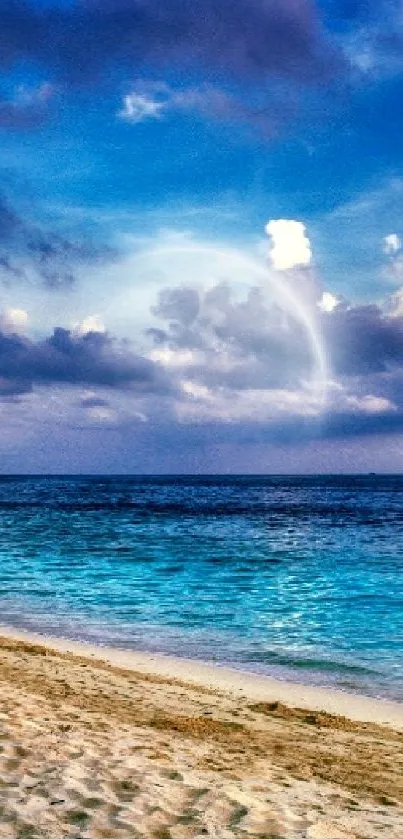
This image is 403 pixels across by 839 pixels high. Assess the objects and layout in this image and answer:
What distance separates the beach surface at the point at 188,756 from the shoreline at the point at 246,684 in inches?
2.3

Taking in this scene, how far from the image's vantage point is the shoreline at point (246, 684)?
13.9 metres

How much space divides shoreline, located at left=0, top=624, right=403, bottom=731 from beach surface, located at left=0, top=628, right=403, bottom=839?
0.06 metres

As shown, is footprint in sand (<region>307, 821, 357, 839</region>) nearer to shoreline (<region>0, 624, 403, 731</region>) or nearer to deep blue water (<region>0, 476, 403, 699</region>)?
shoreline (<region>0, 624, 403, 731</region>)

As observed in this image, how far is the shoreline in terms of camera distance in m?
13.9

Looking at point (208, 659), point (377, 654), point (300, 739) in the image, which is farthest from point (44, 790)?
point (377, 654)

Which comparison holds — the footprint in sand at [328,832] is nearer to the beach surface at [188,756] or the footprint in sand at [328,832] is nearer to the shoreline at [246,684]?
the beach surface at [188,756]

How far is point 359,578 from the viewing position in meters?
32.2

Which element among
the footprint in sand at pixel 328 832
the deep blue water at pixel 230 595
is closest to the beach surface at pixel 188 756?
the footprint in sand at pixel 328 832

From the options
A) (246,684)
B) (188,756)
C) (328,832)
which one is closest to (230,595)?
(246,684)

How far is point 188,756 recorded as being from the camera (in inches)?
385

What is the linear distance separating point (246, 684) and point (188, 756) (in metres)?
5.94

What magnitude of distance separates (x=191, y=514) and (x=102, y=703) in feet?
215

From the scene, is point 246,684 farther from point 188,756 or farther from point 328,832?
point 328,832

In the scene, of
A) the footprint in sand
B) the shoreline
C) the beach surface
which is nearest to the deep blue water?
the shoreline
